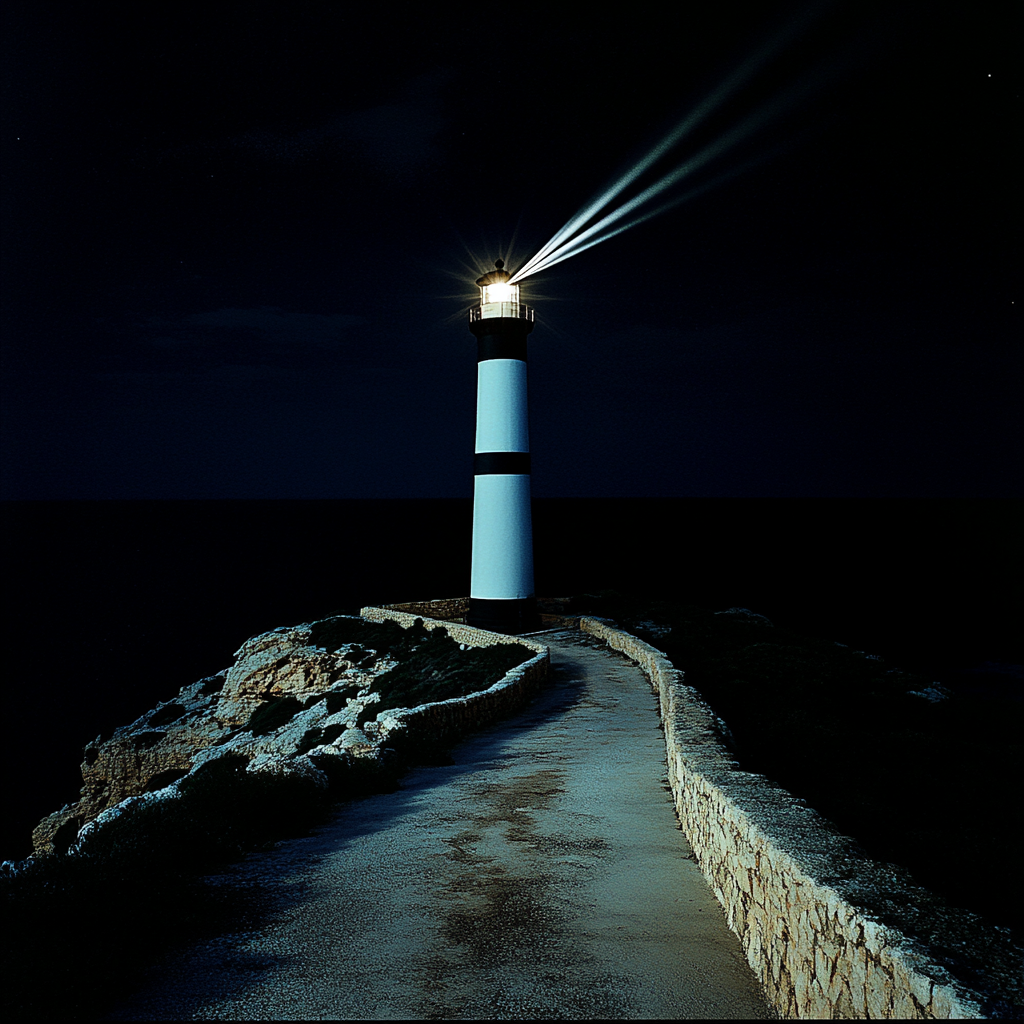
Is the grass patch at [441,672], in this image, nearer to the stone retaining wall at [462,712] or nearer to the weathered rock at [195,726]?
the stone retaining wall at [462,712]

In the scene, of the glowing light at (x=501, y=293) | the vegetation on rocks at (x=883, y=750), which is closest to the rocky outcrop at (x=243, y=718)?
the vegetation on rocks at (x=883, y=750)

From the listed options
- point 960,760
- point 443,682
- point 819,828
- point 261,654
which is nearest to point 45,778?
point 261,654

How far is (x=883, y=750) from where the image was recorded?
11.9m

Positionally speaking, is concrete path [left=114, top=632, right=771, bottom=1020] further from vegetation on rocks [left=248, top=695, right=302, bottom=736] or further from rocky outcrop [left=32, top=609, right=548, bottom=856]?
vegetation on rocks [left=248, top=695, right=302, bottom=736]

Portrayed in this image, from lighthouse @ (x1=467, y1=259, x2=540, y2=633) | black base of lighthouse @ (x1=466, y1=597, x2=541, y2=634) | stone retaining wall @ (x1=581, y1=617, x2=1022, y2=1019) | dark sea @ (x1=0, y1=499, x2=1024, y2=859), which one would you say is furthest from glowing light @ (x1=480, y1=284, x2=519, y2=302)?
dark sea @ (x1=0, y1=499, x2=1024, y2=859)

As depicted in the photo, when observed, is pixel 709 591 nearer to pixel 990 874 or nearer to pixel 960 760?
pixel 960 760

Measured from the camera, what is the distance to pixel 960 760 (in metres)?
11.8

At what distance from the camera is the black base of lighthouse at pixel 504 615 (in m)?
22.2

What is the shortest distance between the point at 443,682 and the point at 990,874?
11428mm

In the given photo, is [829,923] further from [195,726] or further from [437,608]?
[195,726]

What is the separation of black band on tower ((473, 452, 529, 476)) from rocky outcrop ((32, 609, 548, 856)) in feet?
14.8

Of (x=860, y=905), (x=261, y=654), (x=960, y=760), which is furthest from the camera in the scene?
(x=261, y=654)

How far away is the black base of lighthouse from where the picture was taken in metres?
22.2

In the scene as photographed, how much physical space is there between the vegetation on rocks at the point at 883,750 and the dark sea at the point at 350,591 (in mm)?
21157
